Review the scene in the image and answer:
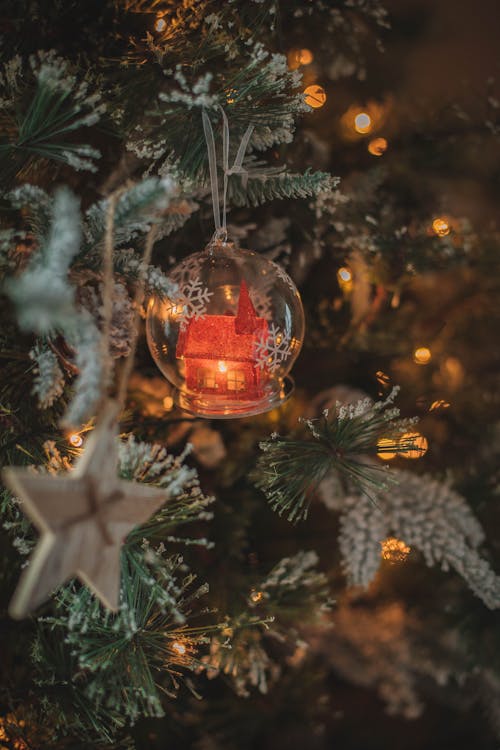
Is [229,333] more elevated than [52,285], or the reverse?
[52,285]

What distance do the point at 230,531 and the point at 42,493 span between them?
21.2 inches

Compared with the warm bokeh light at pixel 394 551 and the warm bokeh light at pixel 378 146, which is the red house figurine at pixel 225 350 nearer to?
the warm bokeh light at pixel 394 551

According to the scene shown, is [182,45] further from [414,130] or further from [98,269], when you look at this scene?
[414,130]

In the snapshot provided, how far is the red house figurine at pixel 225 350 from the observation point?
605mm

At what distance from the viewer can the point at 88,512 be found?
17.0 inches

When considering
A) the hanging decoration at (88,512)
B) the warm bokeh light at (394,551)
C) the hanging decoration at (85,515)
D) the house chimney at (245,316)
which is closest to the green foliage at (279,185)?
the house chimney at (245,316)

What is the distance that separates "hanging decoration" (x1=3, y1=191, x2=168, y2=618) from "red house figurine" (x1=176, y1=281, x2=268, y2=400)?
0.16 metres

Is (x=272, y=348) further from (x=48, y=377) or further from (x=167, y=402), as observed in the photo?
(x=167, y=402)

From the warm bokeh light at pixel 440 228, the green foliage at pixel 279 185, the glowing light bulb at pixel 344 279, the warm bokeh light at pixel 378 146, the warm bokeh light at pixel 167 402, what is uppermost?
the green foliage at pixel 279 185

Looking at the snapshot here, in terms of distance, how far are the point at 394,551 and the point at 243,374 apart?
1.08ft

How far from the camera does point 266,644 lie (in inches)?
39.1

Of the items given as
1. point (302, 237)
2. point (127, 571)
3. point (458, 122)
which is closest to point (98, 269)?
point (127, 571)

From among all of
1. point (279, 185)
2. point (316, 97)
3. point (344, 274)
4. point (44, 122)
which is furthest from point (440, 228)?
point (44, 122)

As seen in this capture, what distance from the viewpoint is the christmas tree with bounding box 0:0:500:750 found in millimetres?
542
